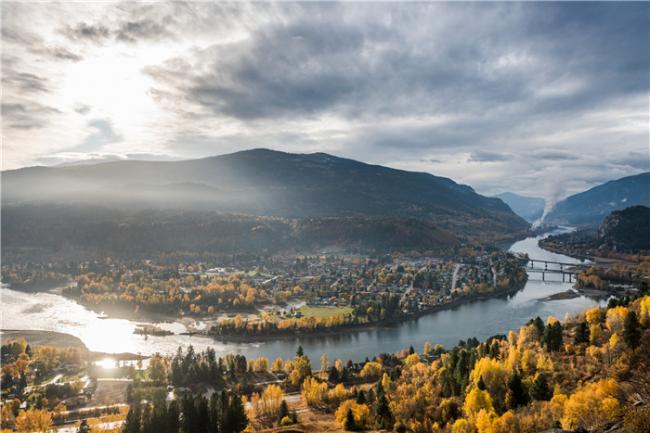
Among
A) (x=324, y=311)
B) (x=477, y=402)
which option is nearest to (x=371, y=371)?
(x=477, y=402)

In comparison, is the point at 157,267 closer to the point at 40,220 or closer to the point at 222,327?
the point at 222,327

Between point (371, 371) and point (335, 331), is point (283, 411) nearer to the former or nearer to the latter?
point (371, 371)

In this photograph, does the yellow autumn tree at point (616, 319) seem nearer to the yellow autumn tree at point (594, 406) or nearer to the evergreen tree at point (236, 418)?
the yellow autumn tree at point (594, 406)

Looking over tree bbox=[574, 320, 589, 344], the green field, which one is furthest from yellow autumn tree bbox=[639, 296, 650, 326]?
the green field

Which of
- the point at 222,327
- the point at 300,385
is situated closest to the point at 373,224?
the point at 222,327

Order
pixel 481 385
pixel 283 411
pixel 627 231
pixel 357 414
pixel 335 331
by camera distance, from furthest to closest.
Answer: pixel 627 231 < pixel 335 331 < pixel 283 411 < pixel 357 414 < pixel 481 385

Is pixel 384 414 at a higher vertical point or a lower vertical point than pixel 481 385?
lower
